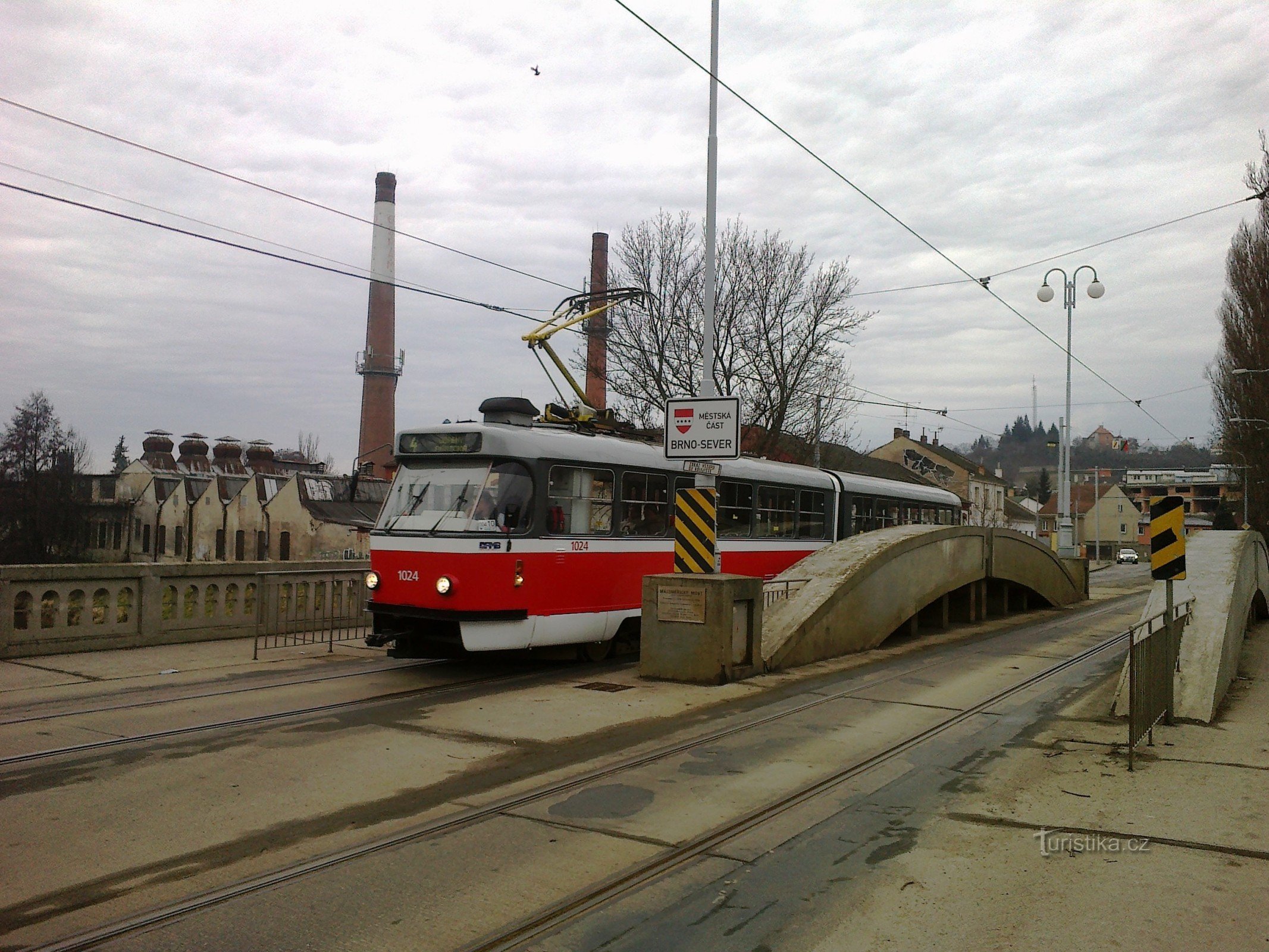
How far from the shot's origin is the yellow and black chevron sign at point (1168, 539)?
9367 mm

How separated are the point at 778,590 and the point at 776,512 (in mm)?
3328

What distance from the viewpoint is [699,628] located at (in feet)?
36.2

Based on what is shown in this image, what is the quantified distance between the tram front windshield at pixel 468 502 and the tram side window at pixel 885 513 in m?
11.3

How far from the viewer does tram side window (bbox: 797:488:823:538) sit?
58.2 ft

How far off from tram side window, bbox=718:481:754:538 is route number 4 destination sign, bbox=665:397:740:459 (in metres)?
3.41

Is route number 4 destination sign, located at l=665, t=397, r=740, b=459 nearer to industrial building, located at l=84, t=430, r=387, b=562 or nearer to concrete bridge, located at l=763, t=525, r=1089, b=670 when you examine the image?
concrete bridge, located at l=763, t=525, r=1089, b=670

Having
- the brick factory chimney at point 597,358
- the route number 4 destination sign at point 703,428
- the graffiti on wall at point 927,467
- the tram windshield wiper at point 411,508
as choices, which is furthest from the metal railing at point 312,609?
the graffiti on wall at point 927,467

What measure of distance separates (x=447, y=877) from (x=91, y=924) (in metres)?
1.61

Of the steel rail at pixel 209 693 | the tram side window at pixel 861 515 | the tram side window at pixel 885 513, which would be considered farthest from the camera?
the tram side window at pixel 885 513

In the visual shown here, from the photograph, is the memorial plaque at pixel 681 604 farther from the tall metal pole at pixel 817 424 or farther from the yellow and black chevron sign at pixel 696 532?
the tall metal pole at pixel 817 424

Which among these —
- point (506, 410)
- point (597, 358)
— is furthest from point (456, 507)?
point (597, 358)

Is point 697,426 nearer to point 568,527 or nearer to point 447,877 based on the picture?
point 568,527
